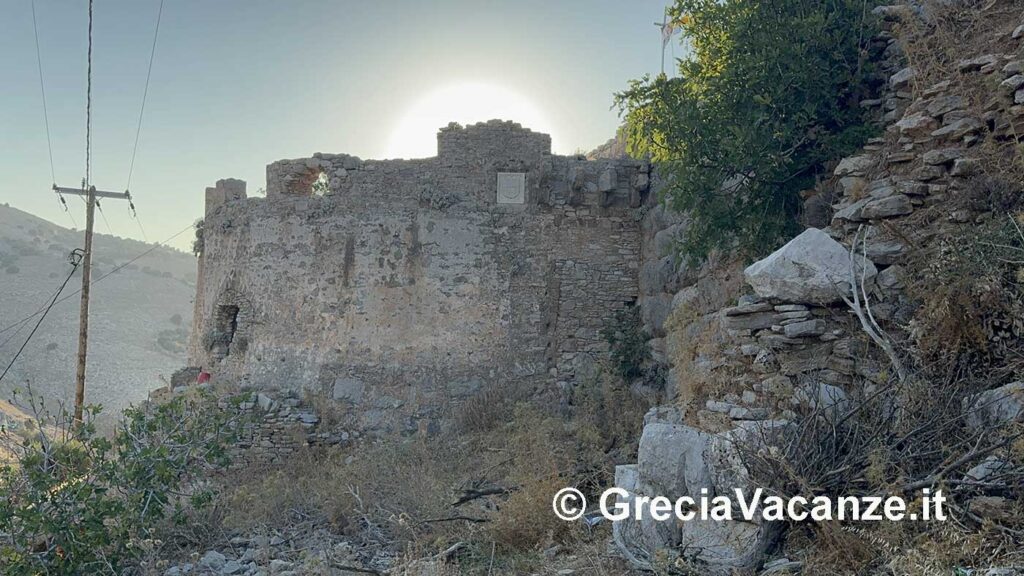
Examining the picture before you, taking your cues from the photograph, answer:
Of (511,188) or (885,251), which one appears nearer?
(885,251)

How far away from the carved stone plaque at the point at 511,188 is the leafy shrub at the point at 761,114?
10.1ft

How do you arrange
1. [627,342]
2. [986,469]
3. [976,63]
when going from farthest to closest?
[627,342]
[976,63]
[986,469]

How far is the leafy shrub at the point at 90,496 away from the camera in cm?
672

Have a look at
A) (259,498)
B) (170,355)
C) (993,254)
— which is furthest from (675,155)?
(170,355)

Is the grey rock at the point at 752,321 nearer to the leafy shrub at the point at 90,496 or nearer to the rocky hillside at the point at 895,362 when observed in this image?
the rocky hillside at the point at 895,362

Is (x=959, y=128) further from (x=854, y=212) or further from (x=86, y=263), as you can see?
(x=86, y=263)

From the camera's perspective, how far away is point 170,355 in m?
36.8

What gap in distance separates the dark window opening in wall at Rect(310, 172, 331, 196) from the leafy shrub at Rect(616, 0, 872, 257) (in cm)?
545

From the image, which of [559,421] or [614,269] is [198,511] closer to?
[559,421]

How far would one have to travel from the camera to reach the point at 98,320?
1519 inches

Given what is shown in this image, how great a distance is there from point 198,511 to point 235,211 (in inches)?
227

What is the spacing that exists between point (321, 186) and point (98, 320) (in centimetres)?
Answer: 3135

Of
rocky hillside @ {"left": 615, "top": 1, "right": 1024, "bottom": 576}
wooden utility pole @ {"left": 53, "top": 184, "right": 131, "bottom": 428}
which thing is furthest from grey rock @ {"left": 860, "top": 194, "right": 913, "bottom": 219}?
wooden utility pole @ {"left": 53, "top": 184, "right": 131, "bottom": 428}

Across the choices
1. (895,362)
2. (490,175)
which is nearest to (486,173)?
(490,175)
